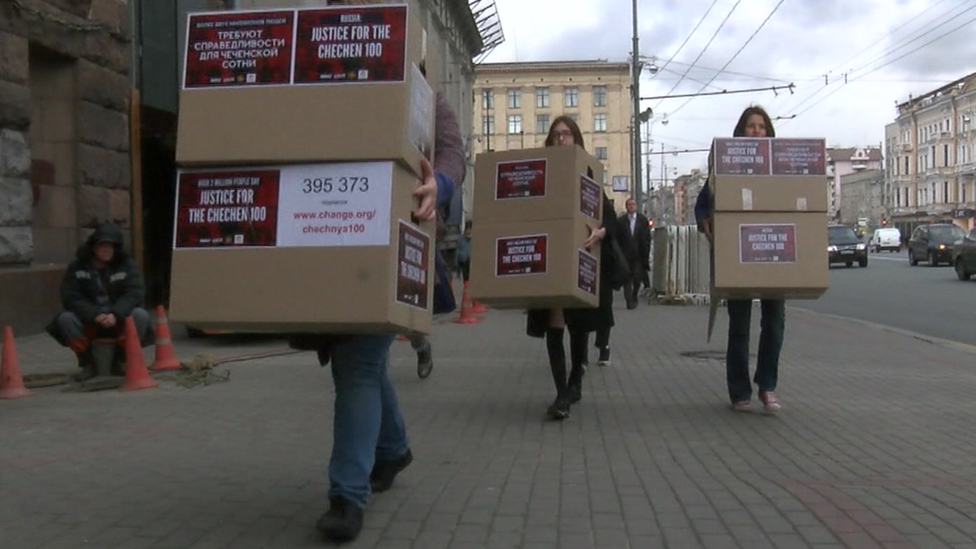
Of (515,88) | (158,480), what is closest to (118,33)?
(158,480)

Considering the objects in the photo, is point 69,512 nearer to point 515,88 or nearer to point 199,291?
point 199,291

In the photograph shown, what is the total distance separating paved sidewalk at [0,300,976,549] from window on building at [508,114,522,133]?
52.5 meters

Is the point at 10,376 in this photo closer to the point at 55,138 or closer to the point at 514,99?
the point at 55,138

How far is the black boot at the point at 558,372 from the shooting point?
7254 mm

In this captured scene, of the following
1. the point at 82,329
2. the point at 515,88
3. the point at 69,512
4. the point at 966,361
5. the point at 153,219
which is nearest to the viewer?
the point at 69,512

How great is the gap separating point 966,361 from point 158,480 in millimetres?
8998

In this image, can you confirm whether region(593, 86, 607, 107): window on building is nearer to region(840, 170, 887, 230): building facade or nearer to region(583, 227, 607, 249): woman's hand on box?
region(583, 227, 607, 249): woman's hand on box

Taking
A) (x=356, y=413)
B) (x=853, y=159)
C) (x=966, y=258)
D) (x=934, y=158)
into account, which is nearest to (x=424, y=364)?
(x=356, y=413)

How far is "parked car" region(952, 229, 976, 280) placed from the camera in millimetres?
31438

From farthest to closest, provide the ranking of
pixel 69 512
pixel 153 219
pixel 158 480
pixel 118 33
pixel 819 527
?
pixel 153 219, pixel 118 33, pixel 158 480, pixel 69 512, pixel 819 527

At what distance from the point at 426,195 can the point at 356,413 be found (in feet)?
2.83

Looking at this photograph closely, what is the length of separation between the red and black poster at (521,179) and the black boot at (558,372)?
3.09ft

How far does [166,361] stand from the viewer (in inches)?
385

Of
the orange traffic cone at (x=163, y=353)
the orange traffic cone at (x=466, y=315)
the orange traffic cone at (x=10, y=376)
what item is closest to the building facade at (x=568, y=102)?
the orange traffic cone at (x=466, y=315)
